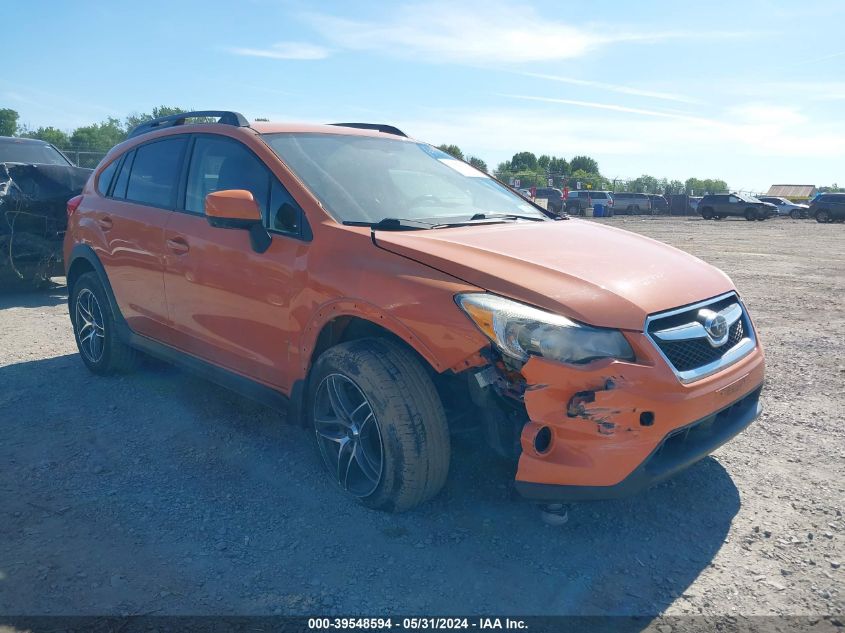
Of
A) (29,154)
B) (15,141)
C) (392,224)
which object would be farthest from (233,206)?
(15,141)

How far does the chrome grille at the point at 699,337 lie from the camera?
267 centimetres

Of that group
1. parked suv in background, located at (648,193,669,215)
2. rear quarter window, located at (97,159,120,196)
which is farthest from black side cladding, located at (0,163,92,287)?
parked suv in background, located at (648,193,669,215)

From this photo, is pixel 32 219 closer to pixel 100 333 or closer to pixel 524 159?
pixel 100 333

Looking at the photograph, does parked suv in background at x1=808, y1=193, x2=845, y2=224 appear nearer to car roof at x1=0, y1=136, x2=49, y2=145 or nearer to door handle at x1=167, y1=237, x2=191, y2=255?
car roof at x1=0, y1=136, x2=49, y2=145

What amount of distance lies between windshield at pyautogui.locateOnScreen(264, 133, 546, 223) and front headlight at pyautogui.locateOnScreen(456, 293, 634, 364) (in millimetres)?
1055

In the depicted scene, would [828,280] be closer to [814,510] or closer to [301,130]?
[814,510]

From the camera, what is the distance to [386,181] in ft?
12.5

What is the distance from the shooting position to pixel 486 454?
366cm

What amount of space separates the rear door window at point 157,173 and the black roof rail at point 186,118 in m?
0.19

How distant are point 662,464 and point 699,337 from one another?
58 centimetres

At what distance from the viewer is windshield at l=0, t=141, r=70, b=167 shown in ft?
31.9

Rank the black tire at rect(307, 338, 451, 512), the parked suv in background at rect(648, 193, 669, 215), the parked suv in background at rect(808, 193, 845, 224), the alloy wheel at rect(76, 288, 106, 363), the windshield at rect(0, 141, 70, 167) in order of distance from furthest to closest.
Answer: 1. the parked suv in background at rect(648, 193, 669, 215)
2. the parked suv in background at rect(808, 193, 845, 224)
3. the windshield at rect(0, 141, 70, 167)
4. the alloy wheel at rect(76, 288, 106, 363)
5. the black tire at rect(307, 338, 451, 512)

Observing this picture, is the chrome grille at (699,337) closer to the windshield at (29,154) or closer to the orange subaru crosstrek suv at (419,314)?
the orange subaru crosstrek suv at (419,314)

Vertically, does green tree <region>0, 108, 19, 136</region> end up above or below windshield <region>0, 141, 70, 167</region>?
above
